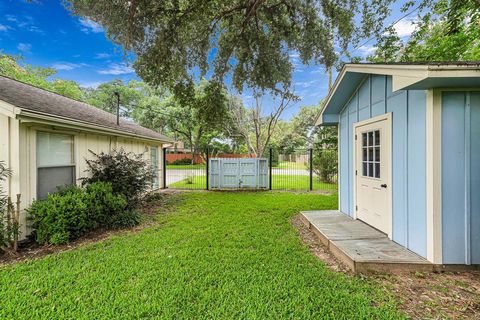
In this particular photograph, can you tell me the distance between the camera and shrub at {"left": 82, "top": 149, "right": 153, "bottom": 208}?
5.52 m

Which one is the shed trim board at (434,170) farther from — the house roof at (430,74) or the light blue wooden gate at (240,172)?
the light blue wooden gate at (240,172)

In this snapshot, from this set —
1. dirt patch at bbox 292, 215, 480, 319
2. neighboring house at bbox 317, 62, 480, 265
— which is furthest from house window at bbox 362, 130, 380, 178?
dirt patch at bbox 292, 215, 480, 319

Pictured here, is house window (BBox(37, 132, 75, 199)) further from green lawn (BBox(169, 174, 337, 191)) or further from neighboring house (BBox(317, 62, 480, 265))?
neighboring house (BBox(317, 62, 480, 265))

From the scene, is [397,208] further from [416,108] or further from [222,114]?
[222,114]

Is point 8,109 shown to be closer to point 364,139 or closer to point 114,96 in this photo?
point 364,139

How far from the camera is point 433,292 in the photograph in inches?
95.4

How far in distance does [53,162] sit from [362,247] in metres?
6.18

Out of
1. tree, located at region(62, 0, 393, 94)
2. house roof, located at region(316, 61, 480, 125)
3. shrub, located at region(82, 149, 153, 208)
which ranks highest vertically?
tree, located at region(62, 0, 393, 94)

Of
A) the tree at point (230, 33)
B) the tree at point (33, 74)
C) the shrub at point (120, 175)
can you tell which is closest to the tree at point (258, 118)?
the tree at point (230, 33)

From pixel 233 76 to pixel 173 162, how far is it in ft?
68.5

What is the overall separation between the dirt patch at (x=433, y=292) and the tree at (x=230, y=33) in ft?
21.6

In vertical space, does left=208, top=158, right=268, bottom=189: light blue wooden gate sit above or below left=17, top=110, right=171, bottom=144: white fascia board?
below

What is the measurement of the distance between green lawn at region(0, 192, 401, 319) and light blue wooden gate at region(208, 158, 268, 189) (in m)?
5.35

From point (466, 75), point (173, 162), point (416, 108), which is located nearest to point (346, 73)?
point (416, 108)
